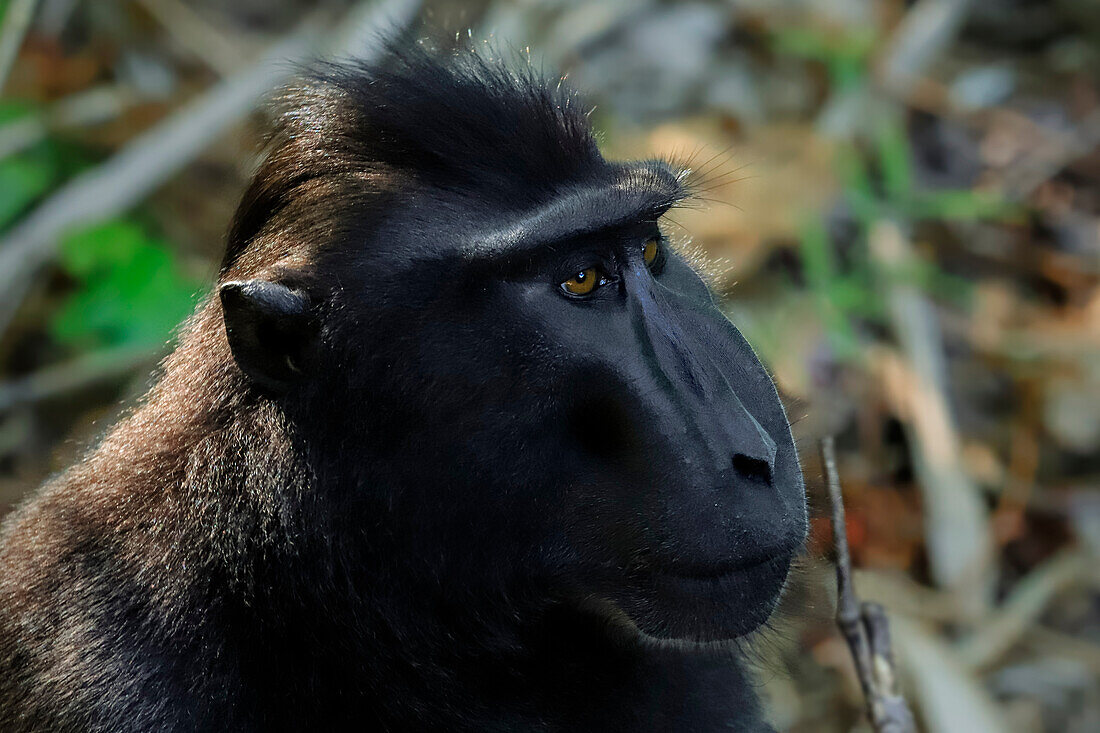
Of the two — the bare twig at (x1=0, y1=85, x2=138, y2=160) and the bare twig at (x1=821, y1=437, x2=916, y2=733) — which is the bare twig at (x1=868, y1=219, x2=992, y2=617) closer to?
the bare twig at (x1=821, y1=437, x2=916, y2=733)

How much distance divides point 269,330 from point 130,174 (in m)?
3.22

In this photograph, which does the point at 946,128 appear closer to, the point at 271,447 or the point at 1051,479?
the point at 1051,479

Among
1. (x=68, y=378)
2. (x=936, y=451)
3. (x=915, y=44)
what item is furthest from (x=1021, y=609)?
(x=68, y=378)

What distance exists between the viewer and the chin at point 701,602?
7.16 ft

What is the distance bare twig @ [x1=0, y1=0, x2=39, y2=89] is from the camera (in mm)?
4973

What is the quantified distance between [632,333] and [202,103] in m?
3.61

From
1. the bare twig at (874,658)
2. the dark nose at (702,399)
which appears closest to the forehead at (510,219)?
→ the dark nose at (702,399)

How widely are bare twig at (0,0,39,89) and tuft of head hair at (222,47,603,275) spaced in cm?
294

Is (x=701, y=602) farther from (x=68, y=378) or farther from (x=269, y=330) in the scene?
(x=68, y=378)

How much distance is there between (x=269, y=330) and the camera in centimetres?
222

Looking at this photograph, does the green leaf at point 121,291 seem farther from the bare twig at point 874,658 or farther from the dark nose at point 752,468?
the dark nose at point 752,468

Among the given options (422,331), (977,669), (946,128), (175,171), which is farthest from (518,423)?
(946,128)

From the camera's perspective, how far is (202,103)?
210 inches

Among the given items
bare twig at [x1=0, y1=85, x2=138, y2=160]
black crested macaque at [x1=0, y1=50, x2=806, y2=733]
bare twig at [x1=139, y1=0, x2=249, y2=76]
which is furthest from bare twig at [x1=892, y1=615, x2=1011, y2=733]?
bare twig at [x1=0, y1=85, x2=138, y2=160]
